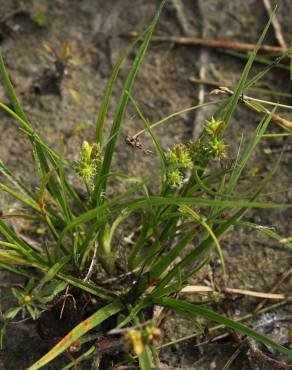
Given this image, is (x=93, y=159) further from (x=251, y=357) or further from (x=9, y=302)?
(x=251, y=357)

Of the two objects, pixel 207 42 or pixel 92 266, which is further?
pixel 207 42

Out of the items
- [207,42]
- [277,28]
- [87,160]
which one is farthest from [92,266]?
[277,28]

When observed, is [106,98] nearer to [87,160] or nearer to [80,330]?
[87,160]

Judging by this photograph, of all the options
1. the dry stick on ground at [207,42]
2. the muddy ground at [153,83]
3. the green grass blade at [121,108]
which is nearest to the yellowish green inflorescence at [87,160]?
the green grass blade at [121,108]

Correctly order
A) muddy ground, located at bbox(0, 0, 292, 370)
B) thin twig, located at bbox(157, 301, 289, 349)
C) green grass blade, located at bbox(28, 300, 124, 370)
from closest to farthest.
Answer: green grass blade, located at bbox(28, 300, 124, 370) < thin twig, located at bbox(157, 301, 289, 349) < muddy ground, located at bbox(0, 0, 292, 370)

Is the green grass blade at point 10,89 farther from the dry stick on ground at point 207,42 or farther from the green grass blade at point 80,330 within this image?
the dry stick on ground at point 207,42

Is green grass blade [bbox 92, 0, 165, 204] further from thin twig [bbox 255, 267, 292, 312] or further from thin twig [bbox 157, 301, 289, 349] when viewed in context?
thin twig [bbox 255, 267, 292, 312]

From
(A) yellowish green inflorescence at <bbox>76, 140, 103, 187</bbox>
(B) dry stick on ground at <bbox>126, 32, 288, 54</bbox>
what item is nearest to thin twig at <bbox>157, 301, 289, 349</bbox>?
(A) yellowish green inflorescence at <bbox>76, 140, 103, 187</bbox>
